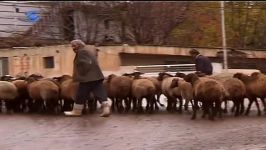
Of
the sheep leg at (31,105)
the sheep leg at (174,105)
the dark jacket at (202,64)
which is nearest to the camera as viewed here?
the sheep leg at (174,105)

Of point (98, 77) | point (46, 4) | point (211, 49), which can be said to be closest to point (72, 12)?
point (46, 4)

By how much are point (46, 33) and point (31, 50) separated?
244 inches

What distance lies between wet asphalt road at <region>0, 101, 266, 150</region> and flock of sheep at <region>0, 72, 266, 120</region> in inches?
18.7

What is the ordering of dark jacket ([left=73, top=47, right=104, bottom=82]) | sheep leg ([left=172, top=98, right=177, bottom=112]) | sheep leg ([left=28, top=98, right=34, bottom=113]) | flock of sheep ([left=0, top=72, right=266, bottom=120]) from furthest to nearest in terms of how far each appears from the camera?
sheep leg ([left=28, top=98, right=34, bottom=113]), sheep leg ([left=172, top=98, right=177, bottom=112]), dark jacket ([left=73, top=47, right=104, bottom=82]), flock of sheep ([left=0, top=72, right=266, bottom=120])

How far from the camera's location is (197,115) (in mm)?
15281

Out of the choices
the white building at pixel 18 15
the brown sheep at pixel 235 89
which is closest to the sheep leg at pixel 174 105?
the brown sheep at pixel 235 89

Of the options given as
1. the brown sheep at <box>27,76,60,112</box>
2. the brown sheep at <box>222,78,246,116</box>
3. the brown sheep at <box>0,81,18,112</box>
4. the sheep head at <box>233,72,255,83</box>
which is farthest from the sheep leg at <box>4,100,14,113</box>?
the sheep head at <box>233,72,255,83</box>

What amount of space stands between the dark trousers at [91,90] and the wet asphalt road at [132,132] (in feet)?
1.68

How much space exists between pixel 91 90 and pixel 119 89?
1.23m

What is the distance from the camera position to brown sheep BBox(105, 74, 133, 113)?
53.4ft

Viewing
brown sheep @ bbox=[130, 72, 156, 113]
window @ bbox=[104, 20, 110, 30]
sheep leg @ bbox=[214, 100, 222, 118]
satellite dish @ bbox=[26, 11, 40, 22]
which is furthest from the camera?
window @ bbox=[104, 20, 110, 30]

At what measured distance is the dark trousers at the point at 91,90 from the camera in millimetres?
15141

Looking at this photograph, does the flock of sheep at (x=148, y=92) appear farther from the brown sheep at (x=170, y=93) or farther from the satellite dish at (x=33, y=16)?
the satellite dish at (x=33, y=16)

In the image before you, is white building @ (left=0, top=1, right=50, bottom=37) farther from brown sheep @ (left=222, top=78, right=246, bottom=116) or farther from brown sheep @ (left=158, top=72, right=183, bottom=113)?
brown sheep @ (left=222, top=78, right=246, bottom=116)
